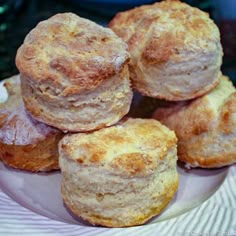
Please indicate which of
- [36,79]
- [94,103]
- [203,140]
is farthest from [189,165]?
[36,79]

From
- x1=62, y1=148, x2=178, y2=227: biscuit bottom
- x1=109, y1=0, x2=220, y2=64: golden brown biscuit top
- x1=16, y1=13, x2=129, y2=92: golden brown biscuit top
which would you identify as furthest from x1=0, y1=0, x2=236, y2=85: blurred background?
x1=62, y1=148, x2=178, y2=227: biscuit bottom

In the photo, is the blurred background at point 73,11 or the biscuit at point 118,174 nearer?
the biscuit at point 118,174

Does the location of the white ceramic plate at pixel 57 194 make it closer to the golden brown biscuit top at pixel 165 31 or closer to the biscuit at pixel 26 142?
the biscuit at pixel 26 142

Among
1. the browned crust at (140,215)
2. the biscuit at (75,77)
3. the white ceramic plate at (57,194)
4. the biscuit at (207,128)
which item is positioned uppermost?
the biscuit at (75,77)

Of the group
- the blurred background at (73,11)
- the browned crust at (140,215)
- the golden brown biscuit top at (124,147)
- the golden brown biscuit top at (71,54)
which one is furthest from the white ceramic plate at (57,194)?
the blurred background at (73,11)

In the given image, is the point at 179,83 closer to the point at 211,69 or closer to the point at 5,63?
the point at 211,69

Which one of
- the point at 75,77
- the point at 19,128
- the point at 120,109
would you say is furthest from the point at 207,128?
the point at 19,128
